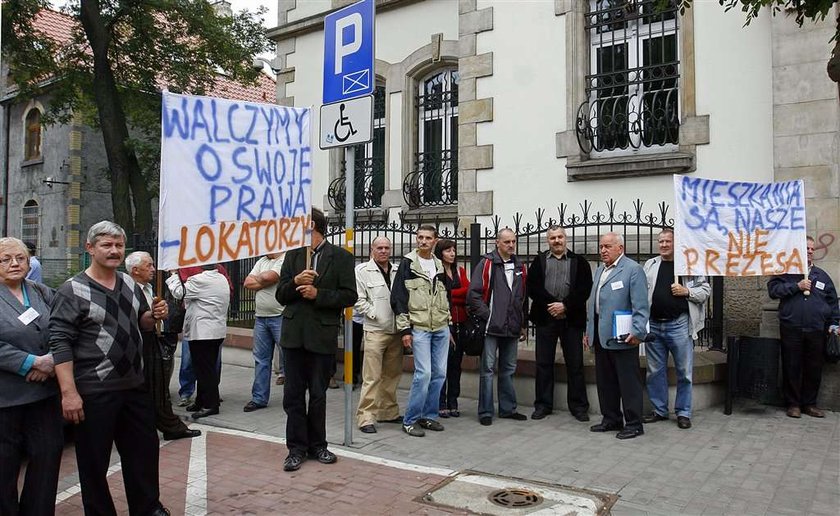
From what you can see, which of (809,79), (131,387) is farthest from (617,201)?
(131,387)

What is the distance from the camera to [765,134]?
26.8 ft

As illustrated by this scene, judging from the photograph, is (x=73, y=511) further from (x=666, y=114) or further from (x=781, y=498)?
(x=666, y=114)

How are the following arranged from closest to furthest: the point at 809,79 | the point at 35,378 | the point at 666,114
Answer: the point at 35,378 → the point at 809,79 → the point at 666,114

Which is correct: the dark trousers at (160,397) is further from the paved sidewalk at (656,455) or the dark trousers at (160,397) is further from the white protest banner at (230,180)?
the white protest banner at (230,180)

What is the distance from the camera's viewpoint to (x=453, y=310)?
713cm

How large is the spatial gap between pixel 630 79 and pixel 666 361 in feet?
14.1

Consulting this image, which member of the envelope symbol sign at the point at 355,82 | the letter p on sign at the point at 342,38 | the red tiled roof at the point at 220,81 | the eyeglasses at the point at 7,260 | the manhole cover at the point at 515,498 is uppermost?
the red tiled roof at the point at 220,81

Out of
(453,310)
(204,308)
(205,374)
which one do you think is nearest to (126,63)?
(204,308)

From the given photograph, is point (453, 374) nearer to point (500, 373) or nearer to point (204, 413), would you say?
point (500, 373)

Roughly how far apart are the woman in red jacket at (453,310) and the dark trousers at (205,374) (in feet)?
7.81

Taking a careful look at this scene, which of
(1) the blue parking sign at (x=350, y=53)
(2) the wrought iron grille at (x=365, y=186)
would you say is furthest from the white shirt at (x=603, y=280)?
(2) the wrought iron grille at (x=365, y=186)

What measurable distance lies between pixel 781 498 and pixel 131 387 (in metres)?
4.31

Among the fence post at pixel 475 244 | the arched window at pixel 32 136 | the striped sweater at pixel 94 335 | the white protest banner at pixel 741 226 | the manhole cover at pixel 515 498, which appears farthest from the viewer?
the arched window at pixel 32 136

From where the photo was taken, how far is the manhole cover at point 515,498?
4660 millimetres
